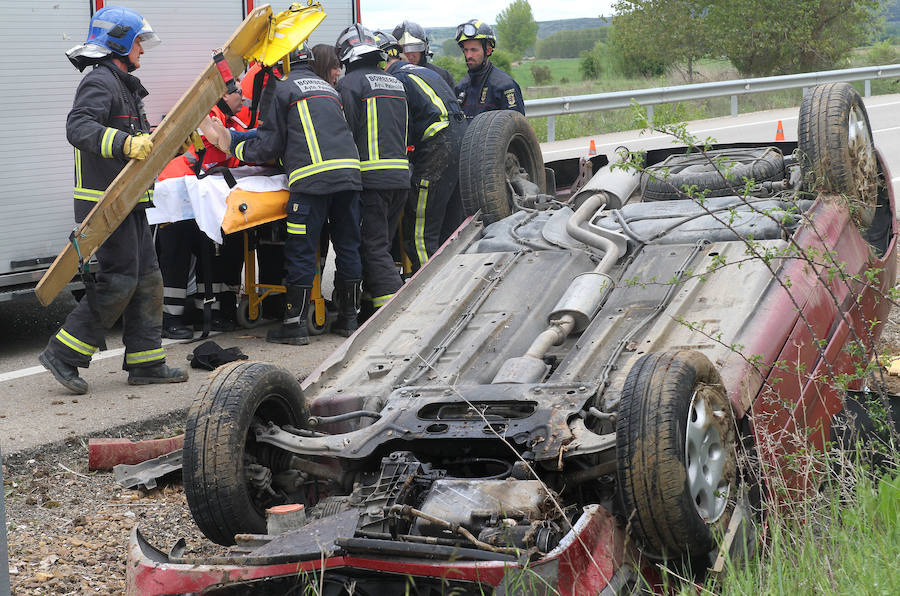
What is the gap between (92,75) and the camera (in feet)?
19.5

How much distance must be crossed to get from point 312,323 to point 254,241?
0.70m

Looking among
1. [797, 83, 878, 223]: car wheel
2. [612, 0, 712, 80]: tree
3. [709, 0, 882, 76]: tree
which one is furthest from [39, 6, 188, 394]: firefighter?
[612, 0, 712, 80]: tree

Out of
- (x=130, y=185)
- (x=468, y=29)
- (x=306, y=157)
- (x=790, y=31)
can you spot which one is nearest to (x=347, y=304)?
(x=306, y=157)

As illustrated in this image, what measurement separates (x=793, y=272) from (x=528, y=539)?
1.93 m

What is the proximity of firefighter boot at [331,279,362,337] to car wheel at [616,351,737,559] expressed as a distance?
3.96m

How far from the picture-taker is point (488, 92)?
337 inches

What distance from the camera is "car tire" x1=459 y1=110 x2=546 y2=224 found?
5645 millimetres

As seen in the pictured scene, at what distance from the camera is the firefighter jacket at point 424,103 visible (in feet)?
24.7

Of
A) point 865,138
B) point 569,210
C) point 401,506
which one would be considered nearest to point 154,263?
point 569,210

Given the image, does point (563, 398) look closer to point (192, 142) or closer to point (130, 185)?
point (130, 185)

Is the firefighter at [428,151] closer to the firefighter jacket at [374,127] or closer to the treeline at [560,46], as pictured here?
the firefighter jacket at [374,127]

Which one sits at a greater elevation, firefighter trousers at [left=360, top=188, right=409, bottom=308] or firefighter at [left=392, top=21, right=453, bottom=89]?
firefighter at [left=392, top=21, right=453, bottom=89]

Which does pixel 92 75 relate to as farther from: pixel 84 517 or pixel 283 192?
pixel 84 517

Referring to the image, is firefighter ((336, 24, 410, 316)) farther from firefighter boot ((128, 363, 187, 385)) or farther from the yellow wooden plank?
firefighter boot ((128, 363, 187, 385))
